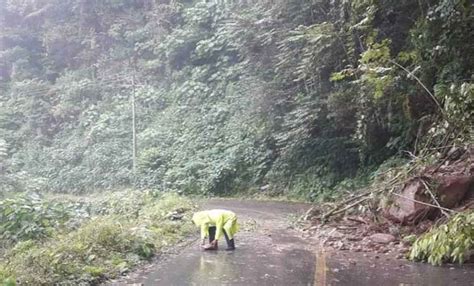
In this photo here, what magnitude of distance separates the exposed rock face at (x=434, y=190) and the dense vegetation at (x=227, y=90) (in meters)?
0.68

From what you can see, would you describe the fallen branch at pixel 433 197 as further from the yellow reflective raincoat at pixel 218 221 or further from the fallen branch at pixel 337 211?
the yellow reflective raincoat at pixel 218 221

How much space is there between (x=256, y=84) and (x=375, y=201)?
1222 cm

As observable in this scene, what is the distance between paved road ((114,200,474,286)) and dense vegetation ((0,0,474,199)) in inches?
136

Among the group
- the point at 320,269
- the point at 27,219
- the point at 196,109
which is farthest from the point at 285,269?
the point at 196,109

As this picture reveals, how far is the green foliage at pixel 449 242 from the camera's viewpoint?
855 cm

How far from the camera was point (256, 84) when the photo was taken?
910 inches

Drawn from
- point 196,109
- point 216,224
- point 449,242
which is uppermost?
point 196,109

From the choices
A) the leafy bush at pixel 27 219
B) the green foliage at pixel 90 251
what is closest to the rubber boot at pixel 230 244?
the green foliage at pixel 90 251

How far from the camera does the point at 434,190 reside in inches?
415

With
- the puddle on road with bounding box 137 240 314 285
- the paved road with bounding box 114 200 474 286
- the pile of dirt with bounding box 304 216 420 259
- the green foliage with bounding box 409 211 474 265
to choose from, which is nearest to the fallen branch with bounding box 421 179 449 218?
the pile of dirt with bounding box 304 216 420 259

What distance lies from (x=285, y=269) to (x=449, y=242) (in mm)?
2675

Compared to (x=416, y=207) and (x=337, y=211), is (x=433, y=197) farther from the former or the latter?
(x=337, y=211)

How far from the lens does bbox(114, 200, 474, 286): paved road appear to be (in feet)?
26.2

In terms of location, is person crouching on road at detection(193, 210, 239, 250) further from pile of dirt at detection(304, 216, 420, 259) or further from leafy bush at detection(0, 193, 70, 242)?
leafy bush at detection(0, 193, 70, 242)
